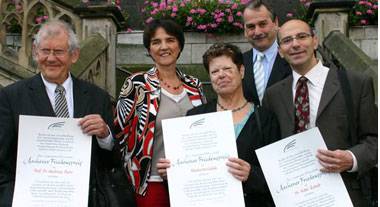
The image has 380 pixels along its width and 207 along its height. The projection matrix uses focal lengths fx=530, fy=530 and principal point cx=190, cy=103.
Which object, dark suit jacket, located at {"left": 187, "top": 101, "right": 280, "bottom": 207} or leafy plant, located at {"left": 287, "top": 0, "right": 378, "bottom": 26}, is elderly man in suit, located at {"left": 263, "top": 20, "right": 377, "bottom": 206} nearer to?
dark suit jacket, located at {"left": 187, "top": 101, "right": 280, "bottom": 207}

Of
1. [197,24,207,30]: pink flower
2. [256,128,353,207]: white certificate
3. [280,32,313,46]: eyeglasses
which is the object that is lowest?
Answer: [256,128,353,207]: white certificate

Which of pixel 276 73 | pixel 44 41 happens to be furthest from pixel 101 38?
pixel 44 41

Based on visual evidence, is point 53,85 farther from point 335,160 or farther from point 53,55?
point 335,160

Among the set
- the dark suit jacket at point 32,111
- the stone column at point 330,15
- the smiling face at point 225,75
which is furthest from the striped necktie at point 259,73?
the stone column at point 330,15

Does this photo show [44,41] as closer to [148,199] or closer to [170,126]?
[170,126]

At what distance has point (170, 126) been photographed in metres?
3.37

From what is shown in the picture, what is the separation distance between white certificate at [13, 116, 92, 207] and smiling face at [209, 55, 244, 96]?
0.90m

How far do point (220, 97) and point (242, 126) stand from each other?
27cm

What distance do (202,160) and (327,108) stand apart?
861 mm

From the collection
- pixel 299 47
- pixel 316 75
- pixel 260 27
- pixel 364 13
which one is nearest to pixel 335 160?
pixel 316 75

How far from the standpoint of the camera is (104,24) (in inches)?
281

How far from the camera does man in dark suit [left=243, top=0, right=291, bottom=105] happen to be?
4531mm

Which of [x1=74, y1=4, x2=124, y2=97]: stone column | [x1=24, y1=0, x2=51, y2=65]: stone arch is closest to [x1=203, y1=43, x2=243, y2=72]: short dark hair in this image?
[x1=24, y1=0, x2=51, y2=65]: stone arch

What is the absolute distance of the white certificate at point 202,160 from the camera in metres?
3.22
